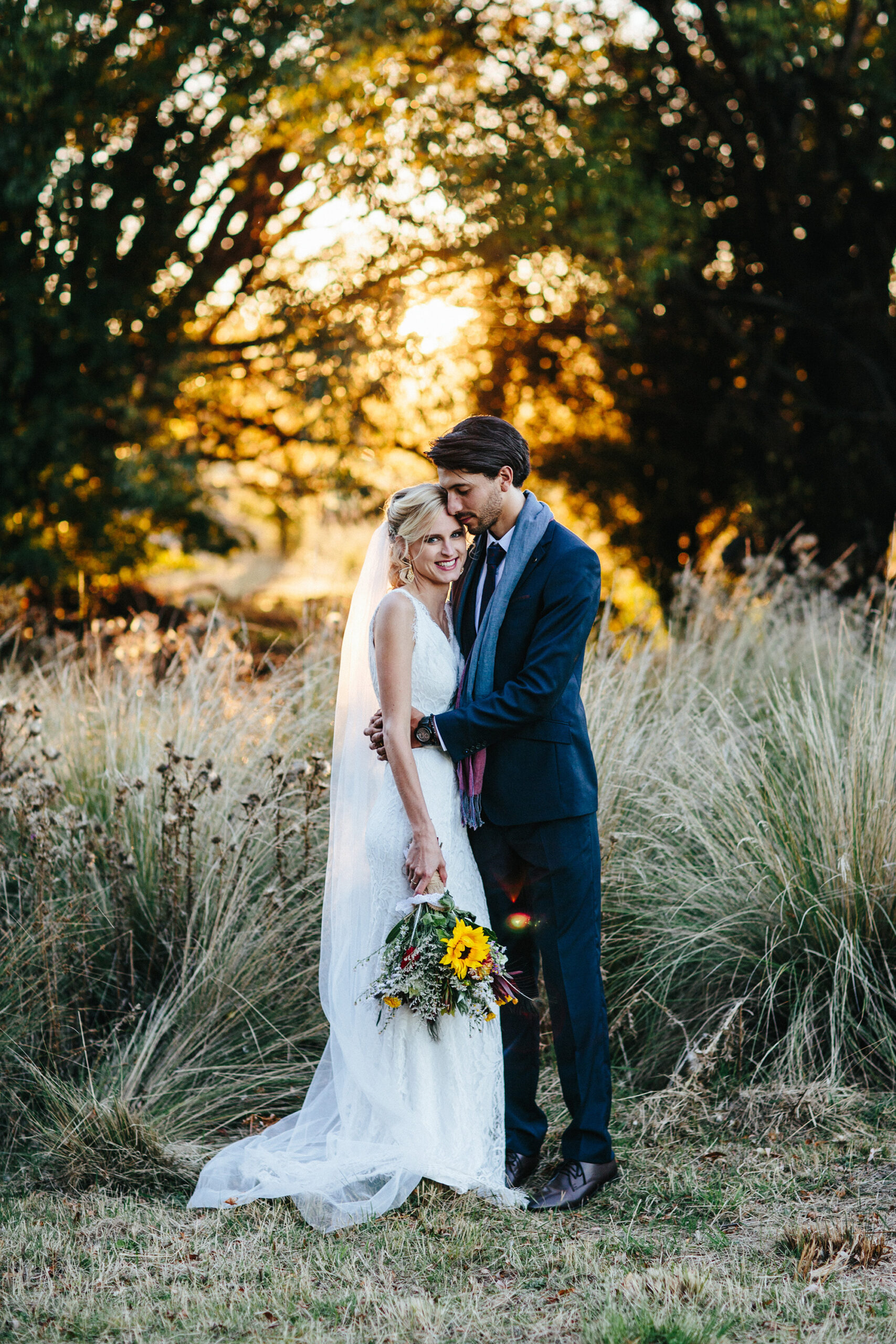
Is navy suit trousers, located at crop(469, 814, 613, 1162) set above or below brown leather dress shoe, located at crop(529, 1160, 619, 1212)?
above

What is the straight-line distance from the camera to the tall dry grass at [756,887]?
418cm

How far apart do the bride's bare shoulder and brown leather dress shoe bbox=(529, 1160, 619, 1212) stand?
67.1 inches

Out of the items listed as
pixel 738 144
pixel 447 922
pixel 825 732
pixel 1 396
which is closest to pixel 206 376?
pixel 1 396

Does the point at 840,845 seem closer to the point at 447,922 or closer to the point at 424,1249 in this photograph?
the point at 447,922

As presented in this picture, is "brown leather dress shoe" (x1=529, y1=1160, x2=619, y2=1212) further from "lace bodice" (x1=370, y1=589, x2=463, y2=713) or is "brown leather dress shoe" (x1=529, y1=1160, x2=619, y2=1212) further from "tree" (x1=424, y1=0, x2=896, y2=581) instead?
"tree" (x1=424, y1=0, x2=896, y2=581)

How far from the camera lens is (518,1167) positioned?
366 centimetres

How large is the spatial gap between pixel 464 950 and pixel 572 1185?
33.0 inches

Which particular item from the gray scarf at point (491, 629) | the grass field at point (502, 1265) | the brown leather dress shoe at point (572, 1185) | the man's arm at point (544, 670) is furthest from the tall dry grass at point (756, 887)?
the man's arm at point (544, 670)

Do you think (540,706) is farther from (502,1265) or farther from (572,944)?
(502,1265)

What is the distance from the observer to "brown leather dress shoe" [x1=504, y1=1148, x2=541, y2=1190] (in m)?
3.62

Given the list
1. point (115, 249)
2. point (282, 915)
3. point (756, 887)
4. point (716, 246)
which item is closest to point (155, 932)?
point (282, 915)

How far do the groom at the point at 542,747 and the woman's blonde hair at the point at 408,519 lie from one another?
6cm

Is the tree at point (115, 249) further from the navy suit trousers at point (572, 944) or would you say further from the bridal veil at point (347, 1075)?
the navy suit trousers at point (572, 944)

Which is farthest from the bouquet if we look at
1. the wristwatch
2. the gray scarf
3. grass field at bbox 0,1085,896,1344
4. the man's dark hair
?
the man's dark hair
